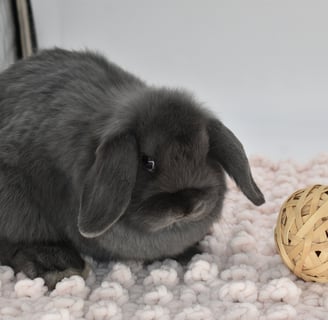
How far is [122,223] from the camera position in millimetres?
1550

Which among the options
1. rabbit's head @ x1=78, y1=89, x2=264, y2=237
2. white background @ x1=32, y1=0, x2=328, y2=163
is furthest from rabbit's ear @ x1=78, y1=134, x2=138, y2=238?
white background @ x1=32, y1=0, x2=328, y2=163

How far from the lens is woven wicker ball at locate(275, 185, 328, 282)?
1.55m

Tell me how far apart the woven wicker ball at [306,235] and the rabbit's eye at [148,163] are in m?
0.34

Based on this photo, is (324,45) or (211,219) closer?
(211,219)

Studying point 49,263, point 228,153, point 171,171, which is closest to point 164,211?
point 171,171

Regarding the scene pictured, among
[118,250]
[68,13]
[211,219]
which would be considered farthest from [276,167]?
[68,13]

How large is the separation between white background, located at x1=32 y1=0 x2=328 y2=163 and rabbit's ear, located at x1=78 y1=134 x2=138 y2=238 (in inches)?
46.9

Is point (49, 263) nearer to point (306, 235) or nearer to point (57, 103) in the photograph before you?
point (57, 103)

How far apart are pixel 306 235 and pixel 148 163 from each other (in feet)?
1.24

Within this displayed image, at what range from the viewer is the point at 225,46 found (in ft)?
9.25

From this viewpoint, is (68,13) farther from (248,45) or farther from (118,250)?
(118,250)

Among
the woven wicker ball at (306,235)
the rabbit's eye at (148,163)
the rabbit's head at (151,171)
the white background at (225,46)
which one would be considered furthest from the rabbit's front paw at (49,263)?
the white background at (225,46)

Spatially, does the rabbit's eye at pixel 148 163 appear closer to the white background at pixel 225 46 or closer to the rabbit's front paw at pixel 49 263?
the rabbit's front paw at pixel 49 263

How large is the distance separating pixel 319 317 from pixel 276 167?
82 centimetres
